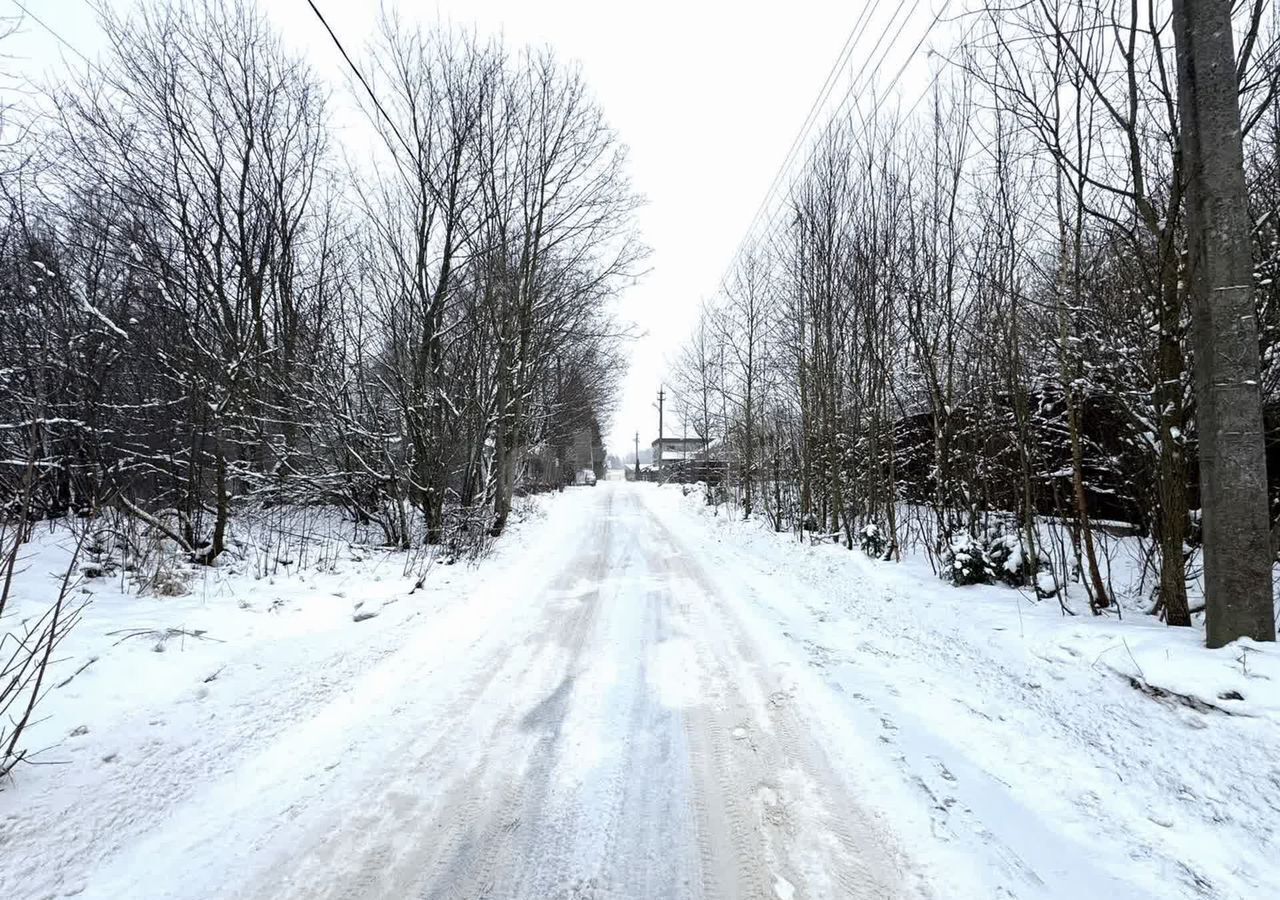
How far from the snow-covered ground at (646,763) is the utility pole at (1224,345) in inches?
15.9

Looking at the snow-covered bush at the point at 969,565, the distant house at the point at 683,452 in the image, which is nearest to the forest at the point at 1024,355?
the snow-covered bush at the point at 969,565

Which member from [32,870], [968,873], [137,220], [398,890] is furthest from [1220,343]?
[137,220]

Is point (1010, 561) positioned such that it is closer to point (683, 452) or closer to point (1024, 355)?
point (1024, 355)

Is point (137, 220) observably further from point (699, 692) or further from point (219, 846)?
point (699, 692)

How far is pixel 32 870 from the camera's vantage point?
1947mm

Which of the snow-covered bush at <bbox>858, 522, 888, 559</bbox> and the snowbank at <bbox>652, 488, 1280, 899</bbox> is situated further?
the snow-covered bush at <bbox>858, 522, 888, 559</bbox>

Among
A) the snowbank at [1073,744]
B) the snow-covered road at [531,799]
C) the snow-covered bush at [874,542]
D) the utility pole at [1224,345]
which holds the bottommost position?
the snow-covered road at [531,799]

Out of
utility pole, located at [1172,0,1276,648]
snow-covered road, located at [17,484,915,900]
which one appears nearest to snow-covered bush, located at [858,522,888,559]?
snow-covered road, located at [17,484,915,900]

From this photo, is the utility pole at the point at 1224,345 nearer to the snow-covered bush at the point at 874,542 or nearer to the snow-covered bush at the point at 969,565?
the snow-covered bush at the point at 969,565

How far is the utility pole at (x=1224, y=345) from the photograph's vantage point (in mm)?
2957

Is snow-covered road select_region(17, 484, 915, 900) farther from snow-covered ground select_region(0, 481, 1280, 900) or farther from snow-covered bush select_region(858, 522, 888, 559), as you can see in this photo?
snow-covered bush select_region(858, 522, 888, 559)

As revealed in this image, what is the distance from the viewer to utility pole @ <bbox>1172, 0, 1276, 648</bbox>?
296cm

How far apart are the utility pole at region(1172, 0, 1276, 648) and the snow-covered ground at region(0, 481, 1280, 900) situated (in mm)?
404

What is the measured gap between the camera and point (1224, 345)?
3.02 metres
